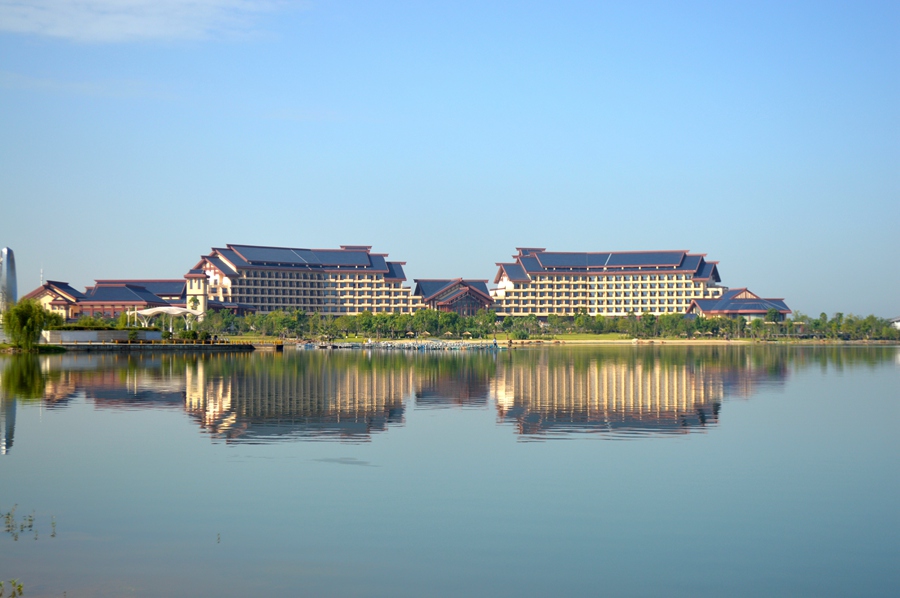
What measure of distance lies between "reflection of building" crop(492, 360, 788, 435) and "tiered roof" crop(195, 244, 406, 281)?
9064cm

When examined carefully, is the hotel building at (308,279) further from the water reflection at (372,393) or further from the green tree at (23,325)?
the water reflection at (372,393)

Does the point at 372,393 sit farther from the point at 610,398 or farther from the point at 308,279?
the point at 308,279

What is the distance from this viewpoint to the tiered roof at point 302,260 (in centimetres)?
13825

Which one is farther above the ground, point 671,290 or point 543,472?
point 671,290

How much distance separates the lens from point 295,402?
31.8 m

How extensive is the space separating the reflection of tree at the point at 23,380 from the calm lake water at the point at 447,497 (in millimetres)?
1859

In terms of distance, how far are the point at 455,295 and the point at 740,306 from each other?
4007 cm

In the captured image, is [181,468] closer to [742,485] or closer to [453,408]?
[742,485]

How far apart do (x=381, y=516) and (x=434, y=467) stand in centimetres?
453

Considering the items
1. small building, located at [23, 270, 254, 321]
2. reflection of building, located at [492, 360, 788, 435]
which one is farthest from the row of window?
reflection of building, located at [492, 360, 788, 435]

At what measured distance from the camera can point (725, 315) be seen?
137625mm

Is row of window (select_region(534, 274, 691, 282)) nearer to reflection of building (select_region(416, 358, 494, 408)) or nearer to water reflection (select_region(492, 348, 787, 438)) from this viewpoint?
reflection of building (select_region(416, 358, 494, 408))

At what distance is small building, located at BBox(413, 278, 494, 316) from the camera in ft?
473

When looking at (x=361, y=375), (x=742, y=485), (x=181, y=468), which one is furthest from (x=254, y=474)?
(x=361, y=375)
